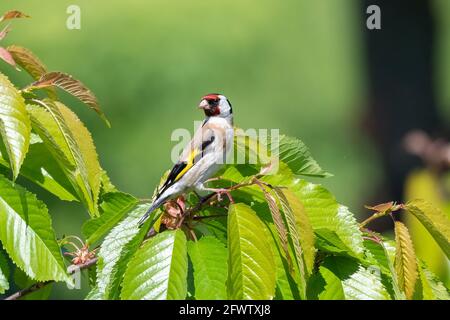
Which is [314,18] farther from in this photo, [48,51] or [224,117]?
[224,117]

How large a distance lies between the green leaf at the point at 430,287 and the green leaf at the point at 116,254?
1.40 feet

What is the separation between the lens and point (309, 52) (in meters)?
12.0

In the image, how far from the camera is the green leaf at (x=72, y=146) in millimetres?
1188

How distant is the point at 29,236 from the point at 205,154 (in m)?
0.82

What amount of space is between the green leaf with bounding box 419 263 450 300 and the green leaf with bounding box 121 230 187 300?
1.21 ft

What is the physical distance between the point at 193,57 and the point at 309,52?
2250 millimetres

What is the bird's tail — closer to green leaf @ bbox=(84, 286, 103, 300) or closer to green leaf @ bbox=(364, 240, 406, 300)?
green leaf @ bbox=(84, 286, 103, 300)

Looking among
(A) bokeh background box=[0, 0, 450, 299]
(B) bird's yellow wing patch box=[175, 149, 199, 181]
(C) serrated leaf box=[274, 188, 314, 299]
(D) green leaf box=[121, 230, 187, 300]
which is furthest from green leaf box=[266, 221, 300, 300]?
(A) bokeh background box=[0, 0, 450, 299]

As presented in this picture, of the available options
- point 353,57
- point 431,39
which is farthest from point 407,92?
point 353,57

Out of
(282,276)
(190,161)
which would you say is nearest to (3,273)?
(282,276)

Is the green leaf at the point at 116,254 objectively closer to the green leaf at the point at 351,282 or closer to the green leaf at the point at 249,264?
the green leaf at the point at 249,264

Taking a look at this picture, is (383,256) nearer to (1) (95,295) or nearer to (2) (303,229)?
(2) (303,229)

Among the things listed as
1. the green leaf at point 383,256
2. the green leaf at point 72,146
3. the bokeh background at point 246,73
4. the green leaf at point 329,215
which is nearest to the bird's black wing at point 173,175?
the green leaf at point 72,146

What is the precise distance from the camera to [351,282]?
1.22 m
